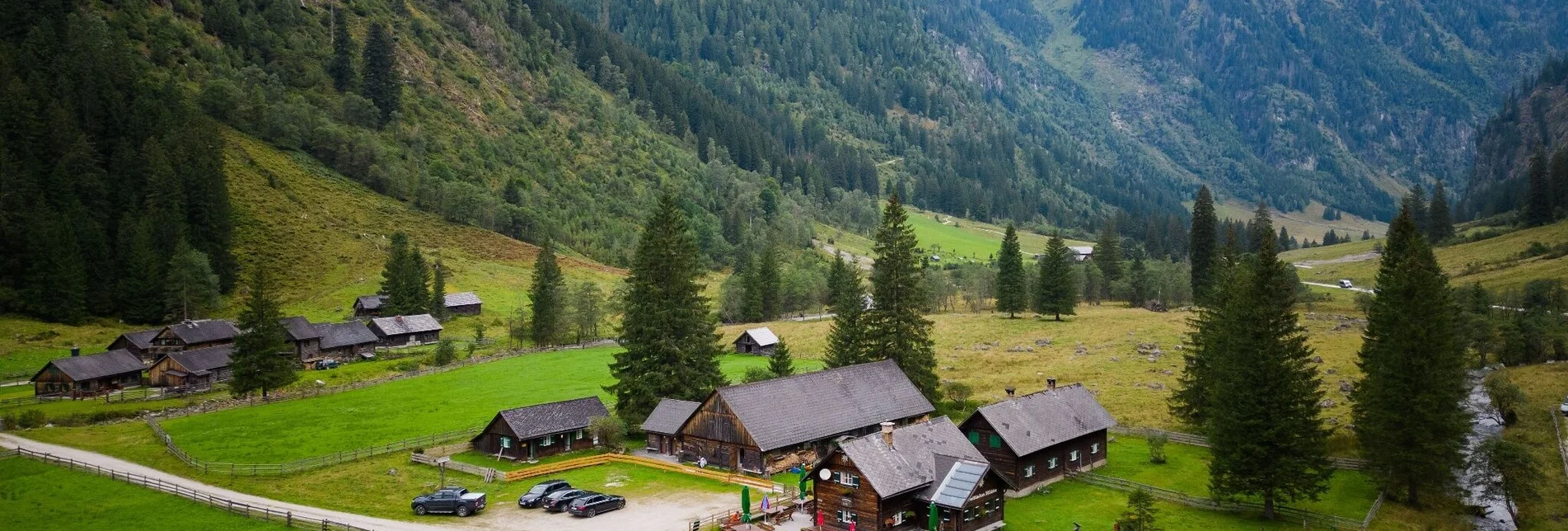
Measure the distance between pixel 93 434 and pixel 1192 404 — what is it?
74.8 meters

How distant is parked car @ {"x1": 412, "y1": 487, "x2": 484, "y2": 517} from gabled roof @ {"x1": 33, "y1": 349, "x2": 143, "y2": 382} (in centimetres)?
4853

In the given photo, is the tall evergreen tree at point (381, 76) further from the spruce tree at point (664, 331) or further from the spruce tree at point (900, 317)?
the spruce tree at point (900, 317)

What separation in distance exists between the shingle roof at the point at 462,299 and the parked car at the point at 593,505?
8193 centimetres

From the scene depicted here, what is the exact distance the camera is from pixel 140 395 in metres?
76.4

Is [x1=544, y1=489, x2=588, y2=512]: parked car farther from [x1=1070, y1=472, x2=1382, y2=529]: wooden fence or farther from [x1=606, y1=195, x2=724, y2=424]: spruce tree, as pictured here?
[x1=1070, y1=472, x2=1382, y2=529]: wooden fence

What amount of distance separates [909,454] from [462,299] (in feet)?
296

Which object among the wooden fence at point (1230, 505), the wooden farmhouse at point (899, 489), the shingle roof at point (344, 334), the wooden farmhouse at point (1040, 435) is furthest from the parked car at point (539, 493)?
the shingle roof at point (344, 334)

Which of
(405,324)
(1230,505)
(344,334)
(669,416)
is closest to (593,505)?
(669,416)

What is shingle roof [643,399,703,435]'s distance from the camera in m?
57.3

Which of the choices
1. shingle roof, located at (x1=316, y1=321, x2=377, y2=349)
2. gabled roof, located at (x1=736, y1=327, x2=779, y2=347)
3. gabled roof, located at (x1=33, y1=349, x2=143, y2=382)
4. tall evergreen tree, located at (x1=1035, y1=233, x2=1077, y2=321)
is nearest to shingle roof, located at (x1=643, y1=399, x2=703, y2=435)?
gabled roof, located at (x1=736, y1=327, x2=779, y2=347)

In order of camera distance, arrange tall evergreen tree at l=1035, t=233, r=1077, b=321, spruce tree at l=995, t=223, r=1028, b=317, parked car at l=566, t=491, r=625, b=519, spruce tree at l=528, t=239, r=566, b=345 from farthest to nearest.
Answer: spruce tree at l=995, t=223, r=1028, b=317 → tall evergreen tree at l=1035, t=233, r=1077, b=321 → spruce tree at l=528, t=239, r=566, b=345 → parked car at l=566, t=491, r=625, b=519

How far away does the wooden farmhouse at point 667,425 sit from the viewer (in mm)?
57375

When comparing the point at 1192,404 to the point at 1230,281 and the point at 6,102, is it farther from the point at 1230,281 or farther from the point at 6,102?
the point at 6,102

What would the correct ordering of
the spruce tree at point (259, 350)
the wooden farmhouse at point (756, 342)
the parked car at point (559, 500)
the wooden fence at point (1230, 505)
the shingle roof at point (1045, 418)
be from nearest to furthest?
the parked car at point (559, 500), the wooden fence at point (1230, 505), the shingle roof at point (1045, 418), the spruce tree at point (259, 350), the wooden farmhouse at point (756, 342)
